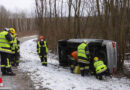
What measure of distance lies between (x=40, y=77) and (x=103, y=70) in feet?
8.44

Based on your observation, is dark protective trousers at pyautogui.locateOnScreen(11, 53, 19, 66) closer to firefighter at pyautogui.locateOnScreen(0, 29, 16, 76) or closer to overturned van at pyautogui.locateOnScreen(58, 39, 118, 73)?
firefighter at pyautogui.locateOnScreen(0, 29, 16, 76)

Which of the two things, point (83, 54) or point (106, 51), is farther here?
point (83, 54)

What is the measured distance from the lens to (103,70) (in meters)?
6.06

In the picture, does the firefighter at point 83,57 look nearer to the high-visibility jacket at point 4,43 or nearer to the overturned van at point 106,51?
the overturned van at point 106,51

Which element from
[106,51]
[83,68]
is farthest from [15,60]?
[106,51]

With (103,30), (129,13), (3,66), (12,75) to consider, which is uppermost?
(129,13)

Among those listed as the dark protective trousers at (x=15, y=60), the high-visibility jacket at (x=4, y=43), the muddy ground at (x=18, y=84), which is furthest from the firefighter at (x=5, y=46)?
the dark protective trousers at (x=15, y=60)

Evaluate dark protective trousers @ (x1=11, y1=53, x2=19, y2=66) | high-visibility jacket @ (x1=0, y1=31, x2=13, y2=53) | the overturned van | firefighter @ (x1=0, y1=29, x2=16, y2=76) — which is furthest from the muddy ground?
the overturned van

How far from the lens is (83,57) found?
6438 millimetres

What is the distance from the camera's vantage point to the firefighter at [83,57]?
251 inches

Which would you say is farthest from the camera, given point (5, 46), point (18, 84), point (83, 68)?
point (83, 68)

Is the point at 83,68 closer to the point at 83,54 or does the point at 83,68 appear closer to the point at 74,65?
the point at 83,54

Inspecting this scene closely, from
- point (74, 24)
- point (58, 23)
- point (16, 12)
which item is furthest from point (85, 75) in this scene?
point (16, 12)

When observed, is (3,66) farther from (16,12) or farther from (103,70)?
(16,12)
